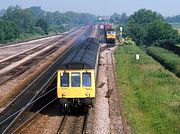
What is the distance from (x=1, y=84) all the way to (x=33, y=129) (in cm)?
1410

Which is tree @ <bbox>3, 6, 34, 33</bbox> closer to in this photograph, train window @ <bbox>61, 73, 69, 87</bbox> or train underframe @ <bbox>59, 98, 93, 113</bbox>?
train window @ <bbox>61, 73, 69, 87</bbox>

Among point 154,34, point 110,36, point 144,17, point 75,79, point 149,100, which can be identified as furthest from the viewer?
point 144,17

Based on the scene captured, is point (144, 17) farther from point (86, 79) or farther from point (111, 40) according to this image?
point (86, 79)

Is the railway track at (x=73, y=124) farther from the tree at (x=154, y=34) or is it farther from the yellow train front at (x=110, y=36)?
the tree at (x=154, y=34)

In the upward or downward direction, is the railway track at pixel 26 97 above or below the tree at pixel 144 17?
below

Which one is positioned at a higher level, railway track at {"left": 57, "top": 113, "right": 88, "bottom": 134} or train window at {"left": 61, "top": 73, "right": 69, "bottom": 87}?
train window at {"left": 61, "top": 73, "right": 69, "bottom": 87}

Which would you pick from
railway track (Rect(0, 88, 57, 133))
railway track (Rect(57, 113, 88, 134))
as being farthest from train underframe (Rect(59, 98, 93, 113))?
railway track (Rect(0, 88, 57, 133))

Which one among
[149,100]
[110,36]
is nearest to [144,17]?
[110,36]

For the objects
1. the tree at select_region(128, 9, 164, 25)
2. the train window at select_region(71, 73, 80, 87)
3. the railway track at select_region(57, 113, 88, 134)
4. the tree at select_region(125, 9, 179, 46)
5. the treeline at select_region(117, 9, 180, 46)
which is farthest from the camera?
the tree at select_region(128, 9, 164, 25)

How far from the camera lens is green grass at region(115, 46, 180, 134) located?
1981 cm

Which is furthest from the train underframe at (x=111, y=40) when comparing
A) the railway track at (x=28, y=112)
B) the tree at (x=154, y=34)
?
the railway track at (x=28, y=112)

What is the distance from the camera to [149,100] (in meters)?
25.2

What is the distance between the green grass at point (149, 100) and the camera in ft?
65.0

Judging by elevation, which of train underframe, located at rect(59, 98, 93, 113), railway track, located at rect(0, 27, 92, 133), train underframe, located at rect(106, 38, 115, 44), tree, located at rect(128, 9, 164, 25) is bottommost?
railway track, located at rect(0, 27, 92, 133)
